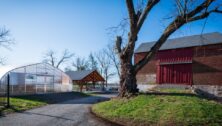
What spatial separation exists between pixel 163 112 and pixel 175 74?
16626 mm

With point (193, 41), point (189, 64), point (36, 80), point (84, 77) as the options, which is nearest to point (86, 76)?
point (84, 77)

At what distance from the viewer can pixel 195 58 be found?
970 inches

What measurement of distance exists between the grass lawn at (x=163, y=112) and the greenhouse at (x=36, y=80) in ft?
48.2

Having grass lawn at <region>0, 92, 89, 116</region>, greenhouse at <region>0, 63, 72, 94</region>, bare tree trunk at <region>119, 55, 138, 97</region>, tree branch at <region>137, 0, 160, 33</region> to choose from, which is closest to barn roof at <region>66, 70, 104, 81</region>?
greenhouse at <region>0, 63, 72, 94</region>

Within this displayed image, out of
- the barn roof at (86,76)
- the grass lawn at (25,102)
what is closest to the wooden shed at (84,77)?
the barn roof at (86,76)

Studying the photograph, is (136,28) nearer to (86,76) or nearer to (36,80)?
(36,80)

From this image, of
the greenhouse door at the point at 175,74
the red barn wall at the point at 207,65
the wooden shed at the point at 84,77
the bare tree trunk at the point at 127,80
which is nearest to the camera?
the bare tree trunk at the point at 127,80

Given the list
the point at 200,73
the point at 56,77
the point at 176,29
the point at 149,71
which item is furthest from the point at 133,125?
the point at 56,77

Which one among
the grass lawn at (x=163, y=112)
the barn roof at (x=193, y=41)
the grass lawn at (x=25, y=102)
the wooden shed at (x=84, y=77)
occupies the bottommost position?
the grass lawn at (x=25, y=102)

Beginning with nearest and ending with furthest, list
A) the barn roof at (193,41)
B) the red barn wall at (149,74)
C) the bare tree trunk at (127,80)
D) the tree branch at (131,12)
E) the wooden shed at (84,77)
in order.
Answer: the tree branch at (131,12) < the bare tree trunk at (127,80) < the barn roof at (193,41) < the red barn wall at (149,74) < the wooden shed at (84,77)

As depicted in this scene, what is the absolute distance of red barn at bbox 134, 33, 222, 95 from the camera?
23375mm

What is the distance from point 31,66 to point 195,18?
65.4 ft

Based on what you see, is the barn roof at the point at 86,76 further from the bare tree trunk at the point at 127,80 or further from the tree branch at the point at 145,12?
the tree branch at the point at 145,12

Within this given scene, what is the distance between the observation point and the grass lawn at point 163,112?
9.10 m
